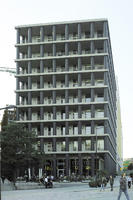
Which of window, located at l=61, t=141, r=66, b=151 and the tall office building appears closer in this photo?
the tall office building

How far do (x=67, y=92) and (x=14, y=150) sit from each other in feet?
100

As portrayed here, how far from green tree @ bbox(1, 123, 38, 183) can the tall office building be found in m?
25.7

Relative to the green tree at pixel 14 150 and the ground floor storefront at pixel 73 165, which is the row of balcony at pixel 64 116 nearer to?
the ground floor storefront at pixel 73 165

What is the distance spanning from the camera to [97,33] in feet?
260

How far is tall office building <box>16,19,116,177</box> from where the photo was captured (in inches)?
2889

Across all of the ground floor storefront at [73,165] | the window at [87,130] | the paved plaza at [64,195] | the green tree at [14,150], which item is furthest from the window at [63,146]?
the paved plaza at [64,195]

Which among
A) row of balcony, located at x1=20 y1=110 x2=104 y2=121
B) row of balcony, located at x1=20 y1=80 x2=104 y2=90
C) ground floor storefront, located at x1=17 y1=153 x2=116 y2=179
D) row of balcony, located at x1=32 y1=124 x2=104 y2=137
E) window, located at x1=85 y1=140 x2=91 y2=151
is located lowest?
ground floor storefront, located at x1=17 y1=153 x2=116 y2=179

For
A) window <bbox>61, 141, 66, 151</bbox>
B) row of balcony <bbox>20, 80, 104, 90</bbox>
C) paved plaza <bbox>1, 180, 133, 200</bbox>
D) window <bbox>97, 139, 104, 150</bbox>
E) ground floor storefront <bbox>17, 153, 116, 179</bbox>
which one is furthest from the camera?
row of balcony <bbox>20, 80, 104, 90</bbox>

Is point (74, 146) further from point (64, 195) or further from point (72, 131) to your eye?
point (64, 195)

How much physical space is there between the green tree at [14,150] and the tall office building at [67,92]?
2566cm

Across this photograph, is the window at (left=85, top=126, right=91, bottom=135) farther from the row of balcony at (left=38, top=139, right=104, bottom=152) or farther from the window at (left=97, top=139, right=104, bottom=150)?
the window at (left=97, top=139, right=104, bottom=150)

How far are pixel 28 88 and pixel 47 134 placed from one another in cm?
995

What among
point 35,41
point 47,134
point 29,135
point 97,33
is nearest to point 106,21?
point 97,33

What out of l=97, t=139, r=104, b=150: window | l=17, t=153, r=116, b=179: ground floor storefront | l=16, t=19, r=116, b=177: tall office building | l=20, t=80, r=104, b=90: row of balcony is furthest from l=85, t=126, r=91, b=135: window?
l=20, t=80, r=104, b=90: row of balcony
